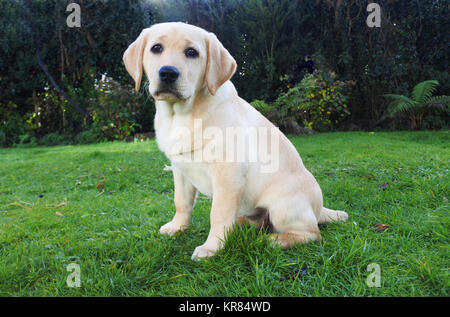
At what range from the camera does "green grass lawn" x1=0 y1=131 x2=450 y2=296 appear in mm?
1690

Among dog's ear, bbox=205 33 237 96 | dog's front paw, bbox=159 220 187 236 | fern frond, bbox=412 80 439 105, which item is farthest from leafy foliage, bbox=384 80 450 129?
dog's front paw, bbox=159 220 187 236

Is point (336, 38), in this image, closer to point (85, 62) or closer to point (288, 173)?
point (85, 62)

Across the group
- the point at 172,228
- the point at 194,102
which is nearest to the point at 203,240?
the point at 172,228

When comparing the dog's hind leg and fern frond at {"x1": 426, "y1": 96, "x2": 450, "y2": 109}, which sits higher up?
fern frond at {"x1": 426, "y1": 96, "x2": 450, "y2": 109}

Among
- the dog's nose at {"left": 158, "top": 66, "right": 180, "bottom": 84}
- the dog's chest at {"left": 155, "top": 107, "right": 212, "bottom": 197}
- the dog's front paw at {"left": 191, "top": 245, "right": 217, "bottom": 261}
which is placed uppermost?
the dog's nose at {"left": 158, "top": 66, "right": 180, "bottom": 84}

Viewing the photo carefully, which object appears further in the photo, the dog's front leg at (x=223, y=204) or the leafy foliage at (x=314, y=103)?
the leafy foliage at (x=314, y=103)

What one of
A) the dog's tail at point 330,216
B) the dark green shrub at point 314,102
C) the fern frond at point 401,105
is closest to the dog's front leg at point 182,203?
the dog's tail at point 330,216

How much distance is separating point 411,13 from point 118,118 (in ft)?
34.0

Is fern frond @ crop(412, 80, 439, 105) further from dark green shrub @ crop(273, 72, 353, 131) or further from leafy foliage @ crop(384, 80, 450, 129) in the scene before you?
dark green shrub @ crop(273, 72, 353, 131)

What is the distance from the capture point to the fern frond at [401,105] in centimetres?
868

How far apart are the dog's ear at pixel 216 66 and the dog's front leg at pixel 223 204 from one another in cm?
57

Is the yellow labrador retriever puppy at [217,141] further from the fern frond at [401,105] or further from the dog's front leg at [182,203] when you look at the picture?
the fern frond at [401,105]

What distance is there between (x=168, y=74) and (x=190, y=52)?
0.81 feet

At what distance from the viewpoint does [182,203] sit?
100 inches
